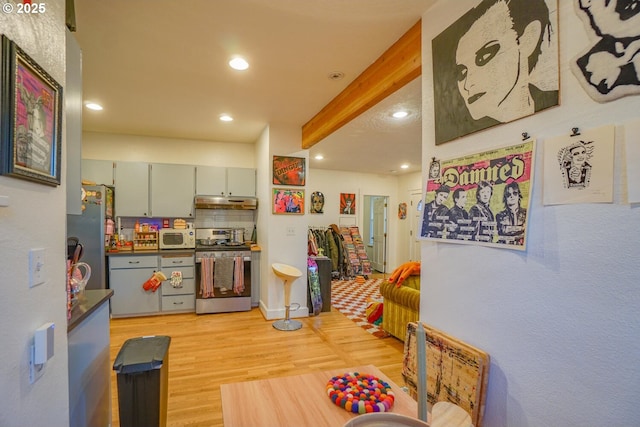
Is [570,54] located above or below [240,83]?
below

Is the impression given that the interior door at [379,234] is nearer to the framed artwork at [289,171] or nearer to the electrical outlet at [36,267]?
the framed artwork at [289,171]

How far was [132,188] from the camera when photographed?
4.27 m

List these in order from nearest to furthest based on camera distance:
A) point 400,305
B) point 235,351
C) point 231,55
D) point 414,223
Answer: point 231,55 → point 235,351 → point 400,305 → point 414,223

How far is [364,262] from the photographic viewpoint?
716cm

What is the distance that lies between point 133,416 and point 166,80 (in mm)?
2516

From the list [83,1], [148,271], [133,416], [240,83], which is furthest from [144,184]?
[133,416]

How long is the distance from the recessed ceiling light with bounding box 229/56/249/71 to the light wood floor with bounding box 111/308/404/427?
2558 millimetres

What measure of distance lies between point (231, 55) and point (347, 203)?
5413 mm

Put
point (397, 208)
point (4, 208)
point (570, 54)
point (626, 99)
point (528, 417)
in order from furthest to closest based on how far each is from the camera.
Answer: point (397, 208) → point (528, 417) → point (570, 54) → point (626, 99) → point (4, 208)

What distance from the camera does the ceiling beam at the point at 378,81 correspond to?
6.37 feet

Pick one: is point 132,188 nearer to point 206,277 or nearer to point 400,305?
point 206,277

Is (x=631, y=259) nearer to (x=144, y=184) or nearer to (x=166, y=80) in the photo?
(x=166, y=80)

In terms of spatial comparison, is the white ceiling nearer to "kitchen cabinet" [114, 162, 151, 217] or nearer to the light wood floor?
"kitchen cabinet" [114, 162, 151, 217]

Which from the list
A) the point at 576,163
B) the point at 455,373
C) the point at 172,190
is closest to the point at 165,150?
the point at 172,190
